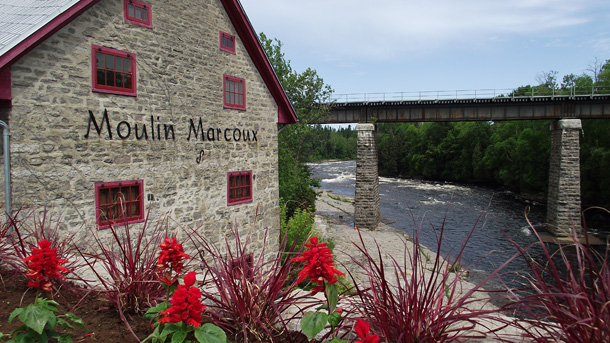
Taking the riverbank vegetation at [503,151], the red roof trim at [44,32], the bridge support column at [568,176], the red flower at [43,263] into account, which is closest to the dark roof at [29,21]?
the red roof trim at [44,32]

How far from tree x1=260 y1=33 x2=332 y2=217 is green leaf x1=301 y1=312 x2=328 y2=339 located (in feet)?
67.4

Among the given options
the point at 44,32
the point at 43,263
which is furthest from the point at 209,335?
the point at 44,32

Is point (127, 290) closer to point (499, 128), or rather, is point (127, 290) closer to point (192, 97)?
point (192, 97)

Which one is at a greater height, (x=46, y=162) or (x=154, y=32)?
(x=154, y=32)

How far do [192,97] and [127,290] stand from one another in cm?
722

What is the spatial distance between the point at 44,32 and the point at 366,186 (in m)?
22.5

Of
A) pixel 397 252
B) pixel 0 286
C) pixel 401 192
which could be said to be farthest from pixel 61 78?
pixel 401 192

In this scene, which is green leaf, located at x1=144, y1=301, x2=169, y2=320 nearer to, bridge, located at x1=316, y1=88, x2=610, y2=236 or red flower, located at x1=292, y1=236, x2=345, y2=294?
red flower, located at x1=292, y1=236, x2=345, y2=294

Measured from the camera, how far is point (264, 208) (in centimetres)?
1248

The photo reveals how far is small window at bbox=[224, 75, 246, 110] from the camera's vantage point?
435 inches

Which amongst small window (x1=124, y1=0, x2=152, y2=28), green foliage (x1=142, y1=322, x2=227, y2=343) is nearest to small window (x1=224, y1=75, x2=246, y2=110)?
small window (x1=124, y1=0, x2=152, y2=28)

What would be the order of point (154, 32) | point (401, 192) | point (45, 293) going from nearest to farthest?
point (45, 293) → point (154, 32) → point (401, 192)

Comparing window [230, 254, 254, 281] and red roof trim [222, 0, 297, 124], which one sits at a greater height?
red roof trim [222, 0, 297, 124]

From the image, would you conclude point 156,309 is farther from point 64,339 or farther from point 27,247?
point 27,247
